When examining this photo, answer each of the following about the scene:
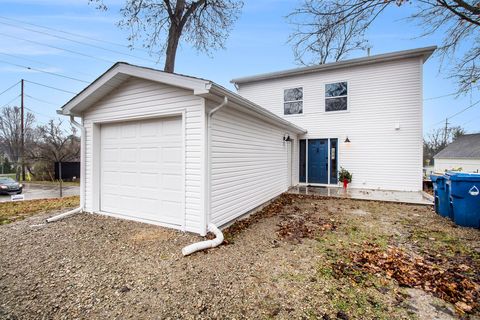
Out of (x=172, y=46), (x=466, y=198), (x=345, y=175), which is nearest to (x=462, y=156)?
(x=345, y=175)

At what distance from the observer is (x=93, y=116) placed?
557 centimetres

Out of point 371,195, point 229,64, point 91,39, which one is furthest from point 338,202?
point 91,39

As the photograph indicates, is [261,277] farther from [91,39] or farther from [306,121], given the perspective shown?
[91,39]

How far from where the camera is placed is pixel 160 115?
4613 mm

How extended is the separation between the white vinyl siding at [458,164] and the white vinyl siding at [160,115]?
25909 millimetres

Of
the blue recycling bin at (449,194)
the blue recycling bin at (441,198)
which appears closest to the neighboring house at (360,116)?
the blue recycling bin at (441,198)

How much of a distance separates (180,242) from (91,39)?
18763 millimetres

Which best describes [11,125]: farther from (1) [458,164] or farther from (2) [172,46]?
(1) [458,164]

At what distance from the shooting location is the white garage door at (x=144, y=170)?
4.58 metres

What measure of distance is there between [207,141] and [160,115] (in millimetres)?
1325

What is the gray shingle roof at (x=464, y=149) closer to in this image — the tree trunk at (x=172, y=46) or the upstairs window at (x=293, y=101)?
the upstairs window at (x=293, y=101)

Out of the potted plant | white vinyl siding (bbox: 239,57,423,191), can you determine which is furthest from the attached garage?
white vinyl siding (bbox: 239,57,423,191)

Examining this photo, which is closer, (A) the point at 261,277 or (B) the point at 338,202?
(A) the point at 261,277

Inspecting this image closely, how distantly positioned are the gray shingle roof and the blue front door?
19919mm
